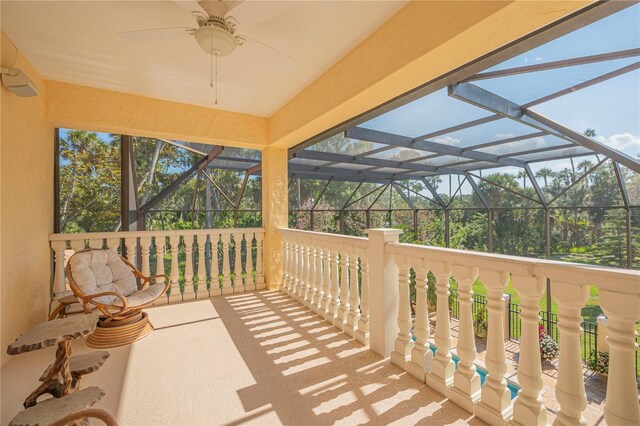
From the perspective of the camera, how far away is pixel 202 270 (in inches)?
157

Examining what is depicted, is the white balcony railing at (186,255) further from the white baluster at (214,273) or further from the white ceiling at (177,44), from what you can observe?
the white ceiling at (177,44)

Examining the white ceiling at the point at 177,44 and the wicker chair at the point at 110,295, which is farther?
the wicker chair at the point at 110,295

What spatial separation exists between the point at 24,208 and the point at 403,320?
3754mm

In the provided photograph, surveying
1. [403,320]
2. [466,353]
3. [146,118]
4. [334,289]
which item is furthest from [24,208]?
[466,353]

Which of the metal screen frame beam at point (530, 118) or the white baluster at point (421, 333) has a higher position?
the metal screen frame beam at point (530, 118)

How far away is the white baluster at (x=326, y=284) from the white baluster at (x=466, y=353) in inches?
59.2

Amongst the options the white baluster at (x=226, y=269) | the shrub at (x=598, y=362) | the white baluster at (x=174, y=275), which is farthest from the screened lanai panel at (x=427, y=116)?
the shrub at (x=598, y=362)

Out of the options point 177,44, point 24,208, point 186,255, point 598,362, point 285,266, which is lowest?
point 598,362

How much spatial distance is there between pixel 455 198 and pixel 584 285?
27.0 feet

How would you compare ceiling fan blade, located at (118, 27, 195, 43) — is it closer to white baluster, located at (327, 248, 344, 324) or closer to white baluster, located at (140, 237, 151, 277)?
white baluster, located at (327, 248, 344, 324)

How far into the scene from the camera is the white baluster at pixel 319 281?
3197mm

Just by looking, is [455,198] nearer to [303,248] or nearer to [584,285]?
[303,248]

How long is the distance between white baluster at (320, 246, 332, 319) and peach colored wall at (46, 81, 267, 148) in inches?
91.8

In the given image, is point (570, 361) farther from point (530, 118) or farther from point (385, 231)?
point (530, 118)
